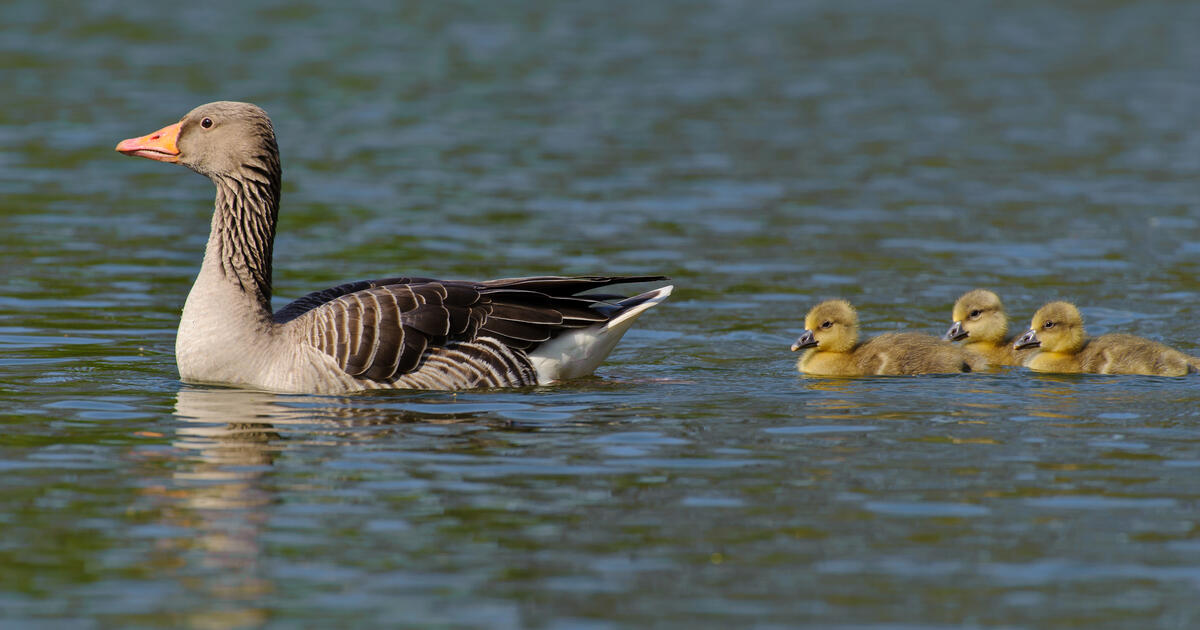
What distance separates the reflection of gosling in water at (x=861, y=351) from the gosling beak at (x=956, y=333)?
27 centimetres

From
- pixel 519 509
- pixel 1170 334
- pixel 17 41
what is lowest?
pixel 519 509

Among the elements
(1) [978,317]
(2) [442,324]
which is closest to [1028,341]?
(1) [978,317]

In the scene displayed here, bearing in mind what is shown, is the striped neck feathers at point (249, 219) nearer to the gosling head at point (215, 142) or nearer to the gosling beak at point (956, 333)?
the gosling head at point (215, 142)

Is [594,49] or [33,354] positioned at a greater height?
[594,49]

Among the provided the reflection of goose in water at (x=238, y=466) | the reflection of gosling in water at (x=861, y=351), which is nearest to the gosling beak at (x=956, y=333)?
the reflection of gosling in water at (x=861, y=351)

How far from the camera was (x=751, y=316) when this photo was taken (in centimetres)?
1445

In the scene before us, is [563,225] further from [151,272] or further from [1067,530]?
[1067,530]

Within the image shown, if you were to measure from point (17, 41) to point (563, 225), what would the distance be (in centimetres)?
1716

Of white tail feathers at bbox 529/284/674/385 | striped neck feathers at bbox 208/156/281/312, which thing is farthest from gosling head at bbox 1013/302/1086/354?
striped neck feathers at bbox 208/156/281/312

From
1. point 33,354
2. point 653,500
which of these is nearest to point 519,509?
point 653,500

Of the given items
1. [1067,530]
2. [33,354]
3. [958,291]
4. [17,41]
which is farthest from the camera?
[17,41]

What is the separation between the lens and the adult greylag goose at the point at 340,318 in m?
11.0

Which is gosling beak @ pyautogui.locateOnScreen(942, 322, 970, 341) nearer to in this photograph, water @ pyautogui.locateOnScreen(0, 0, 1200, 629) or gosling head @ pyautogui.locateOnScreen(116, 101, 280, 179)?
water @ pyautogui.locateOnScreen(0, 0, 1200, 629)

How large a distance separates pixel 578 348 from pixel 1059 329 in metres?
3.50
